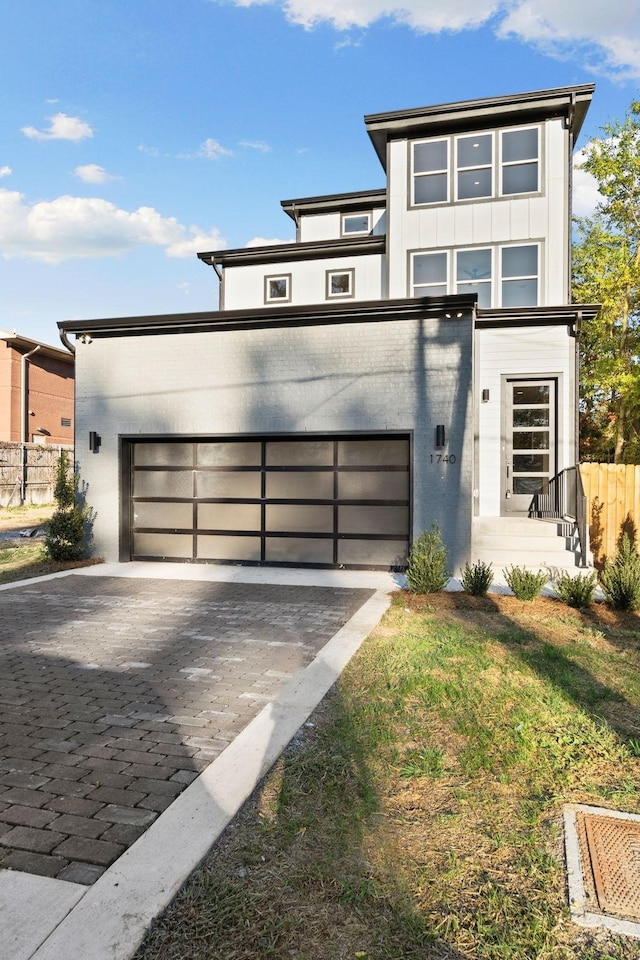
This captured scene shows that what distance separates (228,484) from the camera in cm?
1116

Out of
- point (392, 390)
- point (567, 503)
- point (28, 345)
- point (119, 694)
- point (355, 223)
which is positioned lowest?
point (119, 694)

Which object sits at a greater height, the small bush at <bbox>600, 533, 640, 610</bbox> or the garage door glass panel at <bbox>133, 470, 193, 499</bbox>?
the garage door glass panel at <bbox>133, 470, 193, 499</bbox>

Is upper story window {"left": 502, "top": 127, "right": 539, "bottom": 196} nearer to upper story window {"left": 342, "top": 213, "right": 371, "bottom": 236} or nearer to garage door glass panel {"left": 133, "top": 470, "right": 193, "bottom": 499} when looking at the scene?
upper story window {"left": 342, "top": 213, "right": 371, "bottom": 236}

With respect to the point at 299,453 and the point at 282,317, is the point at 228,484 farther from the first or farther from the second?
the point at 282,317

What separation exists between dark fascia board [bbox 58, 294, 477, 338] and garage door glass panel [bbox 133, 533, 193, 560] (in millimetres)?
3728

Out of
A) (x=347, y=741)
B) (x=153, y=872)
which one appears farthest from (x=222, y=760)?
(x=153, y=872)

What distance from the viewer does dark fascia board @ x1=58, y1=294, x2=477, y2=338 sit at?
9820 millimetres

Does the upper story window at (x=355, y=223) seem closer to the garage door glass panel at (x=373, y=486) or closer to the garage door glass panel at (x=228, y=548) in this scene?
the garage door glass panel at (x=373, y=486)

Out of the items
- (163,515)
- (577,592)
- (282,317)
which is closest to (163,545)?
(163,515)

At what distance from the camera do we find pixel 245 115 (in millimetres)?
16000

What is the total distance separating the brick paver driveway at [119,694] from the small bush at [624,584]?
298 centimetres

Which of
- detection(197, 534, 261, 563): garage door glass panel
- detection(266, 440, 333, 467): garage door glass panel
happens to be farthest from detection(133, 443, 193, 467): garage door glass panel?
detection(266, 440, 333, 467): garage door glass panel

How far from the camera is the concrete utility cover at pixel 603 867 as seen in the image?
2.19 meters

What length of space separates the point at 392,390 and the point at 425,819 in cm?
795
